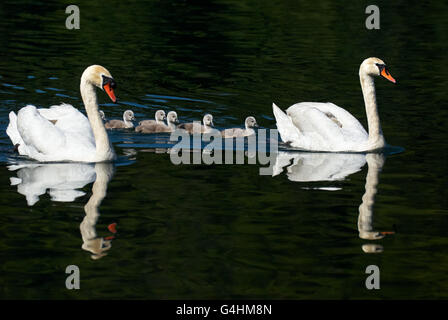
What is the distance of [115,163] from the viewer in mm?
14078

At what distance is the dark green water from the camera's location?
918 centimetres

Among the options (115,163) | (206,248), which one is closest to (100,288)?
(206,248)

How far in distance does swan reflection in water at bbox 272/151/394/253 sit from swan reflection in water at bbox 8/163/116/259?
2.46 m

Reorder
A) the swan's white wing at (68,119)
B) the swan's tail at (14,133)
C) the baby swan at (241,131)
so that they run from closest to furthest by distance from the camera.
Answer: the swan's white wing at (68,119) → the swan's tail at (14,133) → the baby swan at (241,131)

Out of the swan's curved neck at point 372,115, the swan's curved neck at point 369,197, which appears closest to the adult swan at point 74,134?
the swan's curved neck at point 369,197

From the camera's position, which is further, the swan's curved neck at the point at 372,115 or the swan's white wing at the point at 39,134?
the swan's curved neck at the point at 372,115

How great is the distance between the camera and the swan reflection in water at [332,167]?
490 inches

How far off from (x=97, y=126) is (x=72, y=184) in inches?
65.5

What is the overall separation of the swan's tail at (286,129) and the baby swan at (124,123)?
8.51 feet

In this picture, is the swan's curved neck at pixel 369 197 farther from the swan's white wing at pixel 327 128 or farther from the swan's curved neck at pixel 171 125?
the swan's curved neck at pixel 171 125

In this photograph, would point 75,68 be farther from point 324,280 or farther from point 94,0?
point 324,280

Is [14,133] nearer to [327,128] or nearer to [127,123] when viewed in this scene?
[127,123]

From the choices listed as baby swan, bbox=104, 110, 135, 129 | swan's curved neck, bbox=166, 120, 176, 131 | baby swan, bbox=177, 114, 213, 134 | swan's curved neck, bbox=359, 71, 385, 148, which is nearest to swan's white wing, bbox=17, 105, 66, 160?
baby swan, bbox=104, 110, 135, 129

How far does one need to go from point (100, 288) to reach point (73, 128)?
6329 millimetres
